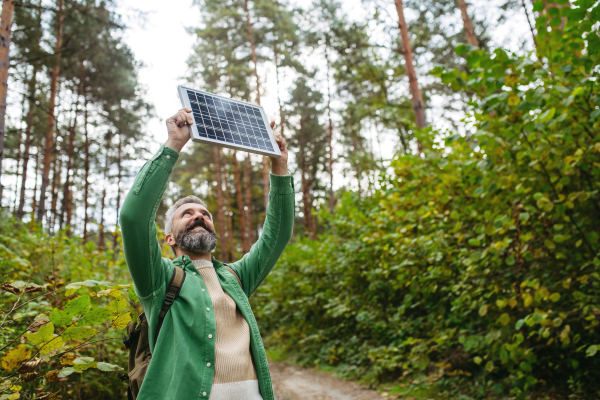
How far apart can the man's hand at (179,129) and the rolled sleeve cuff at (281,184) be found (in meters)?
0.60

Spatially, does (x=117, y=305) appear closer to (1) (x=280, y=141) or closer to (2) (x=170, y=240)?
(2) (x=170, y=240)

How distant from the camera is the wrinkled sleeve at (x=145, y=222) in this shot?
5.44ft

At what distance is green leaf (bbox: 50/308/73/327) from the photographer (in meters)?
1.76

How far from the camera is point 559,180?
2.86 meters

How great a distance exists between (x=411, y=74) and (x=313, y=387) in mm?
6172

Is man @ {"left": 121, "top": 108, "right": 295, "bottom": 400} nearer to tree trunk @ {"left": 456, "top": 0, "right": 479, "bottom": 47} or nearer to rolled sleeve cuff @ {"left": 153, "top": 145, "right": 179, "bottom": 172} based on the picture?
rolled sleeve cuff @ {"left": 153, "top": 145, "right": 179, "bottom": 172}

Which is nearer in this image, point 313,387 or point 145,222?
point 145,222

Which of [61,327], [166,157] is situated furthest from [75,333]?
[166,157]

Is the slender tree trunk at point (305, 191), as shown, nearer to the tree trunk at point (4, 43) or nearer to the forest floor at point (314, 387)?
the forest floor at point (314, 387)

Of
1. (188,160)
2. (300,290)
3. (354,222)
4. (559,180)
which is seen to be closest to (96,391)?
(559,180)

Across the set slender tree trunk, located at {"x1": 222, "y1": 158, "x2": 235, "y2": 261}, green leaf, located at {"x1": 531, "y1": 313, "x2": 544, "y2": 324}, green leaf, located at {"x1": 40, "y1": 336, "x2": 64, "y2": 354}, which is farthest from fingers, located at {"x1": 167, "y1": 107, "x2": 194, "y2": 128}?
slender tree trunk, located at {"x1": 222, "y1": 158, "x2": 235, "y2": 261}

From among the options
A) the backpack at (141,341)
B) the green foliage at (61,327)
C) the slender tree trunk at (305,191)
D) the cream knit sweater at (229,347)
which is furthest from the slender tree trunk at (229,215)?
the cream knit sweater at (229,347)

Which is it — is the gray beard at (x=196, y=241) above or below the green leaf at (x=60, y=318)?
above

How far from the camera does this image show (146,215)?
66.4 inches
